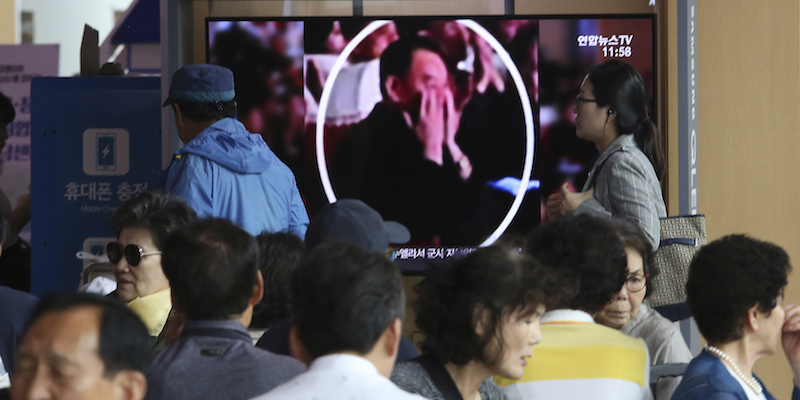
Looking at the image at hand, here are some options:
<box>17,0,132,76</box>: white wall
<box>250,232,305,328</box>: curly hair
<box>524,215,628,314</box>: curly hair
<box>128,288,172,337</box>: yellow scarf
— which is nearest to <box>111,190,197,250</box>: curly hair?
<box>128,288,172,337</box>: yellow scarf

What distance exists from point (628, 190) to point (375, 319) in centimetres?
219

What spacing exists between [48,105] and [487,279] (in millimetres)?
4204

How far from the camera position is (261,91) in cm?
534

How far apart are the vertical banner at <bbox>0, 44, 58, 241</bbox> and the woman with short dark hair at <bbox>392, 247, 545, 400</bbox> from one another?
24.6 ft

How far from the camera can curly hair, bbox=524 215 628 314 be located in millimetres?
2670

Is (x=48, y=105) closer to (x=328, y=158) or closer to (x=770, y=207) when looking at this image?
(x=328, y=158)

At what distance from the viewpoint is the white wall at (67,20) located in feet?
68.7

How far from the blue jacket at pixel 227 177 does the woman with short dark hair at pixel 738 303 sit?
6.39ft

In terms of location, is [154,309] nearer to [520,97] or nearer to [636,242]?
[636,242]

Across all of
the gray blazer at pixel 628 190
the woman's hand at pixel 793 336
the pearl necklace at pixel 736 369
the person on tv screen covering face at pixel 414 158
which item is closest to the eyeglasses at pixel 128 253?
the gray blazer at pixel 628 190

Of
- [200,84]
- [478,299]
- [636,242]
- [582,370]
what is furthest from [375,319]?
[200,84]

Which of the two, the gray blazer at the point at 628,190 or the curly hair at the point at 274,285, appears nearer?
the curly hair at the point at 274,285

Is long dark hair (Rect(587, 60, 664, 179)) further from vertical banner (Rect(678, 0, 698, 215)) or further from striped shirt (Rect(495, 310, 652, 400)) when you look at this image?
striped shirt (Rect(495, 310, 652, 400))

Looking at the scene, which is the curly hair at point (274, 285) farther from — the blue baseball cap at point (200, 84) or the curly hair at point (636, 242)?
the blue baseball cap at point (200, 84)
